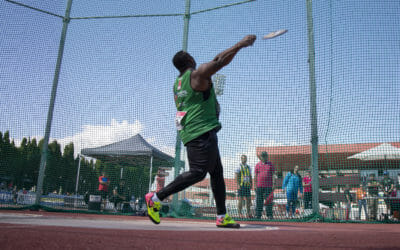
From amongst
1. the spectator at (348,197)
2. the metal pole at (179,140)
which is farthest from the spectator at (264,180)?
the spectator at (348,197)

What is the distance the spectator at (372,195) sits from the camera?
7115 millimetres

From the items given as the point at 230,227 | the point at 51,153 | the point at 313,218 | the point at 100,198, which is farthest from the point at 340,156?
the point at 51,153

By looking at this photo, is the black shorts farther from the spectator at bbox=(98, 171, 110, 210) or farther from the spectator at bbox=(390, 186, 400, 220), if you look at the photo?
the spectator at bbox=(98, 171, 110, 210)

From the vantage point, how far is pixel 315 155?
18.7 feet

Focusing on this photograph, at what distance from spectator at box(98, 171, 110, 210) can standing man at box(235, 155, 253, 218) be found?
334cm

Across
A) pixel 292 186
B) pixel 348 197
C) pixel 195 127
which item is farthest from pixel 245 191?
pixel 195 127

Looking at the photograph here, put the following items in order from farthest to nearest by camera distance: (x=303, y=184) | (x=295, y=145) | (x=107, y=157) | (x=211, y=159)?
(x=107, y=157) → (x=303, y=184) → (x=295, y=145) → (x=211, y=159)

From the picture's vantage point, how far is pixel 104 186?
25.6 feet

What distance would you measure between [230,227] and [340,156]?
4.07 meters

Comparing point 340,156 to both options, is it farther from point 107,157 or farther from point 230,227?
point 107,157

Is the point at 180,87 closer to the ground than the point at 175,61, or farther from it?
closer to the ground

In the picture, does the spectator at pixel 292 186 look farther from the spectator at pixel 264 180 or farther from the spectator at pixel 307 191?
the spectator at pixel 264 180

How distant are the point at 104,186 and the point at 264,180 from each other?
4.00m

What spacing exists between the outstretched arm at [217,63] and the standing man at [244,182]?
391 cm
